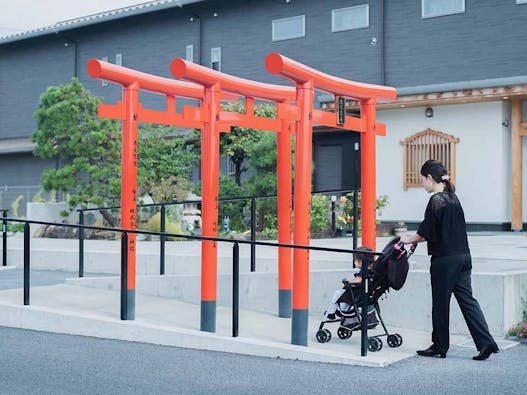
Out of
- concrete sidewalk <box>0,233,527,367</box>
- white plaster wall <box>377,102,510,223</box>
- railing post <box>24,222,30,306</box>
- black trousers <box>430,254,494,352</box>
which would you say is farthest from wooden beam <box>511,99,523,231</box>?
railing post <box>24,222,30,306</box>

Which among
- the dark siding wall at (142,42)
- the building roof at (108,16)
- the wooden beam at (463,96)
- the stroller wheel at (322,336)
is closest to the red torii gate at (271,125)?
the stroller wheel at (322,336)

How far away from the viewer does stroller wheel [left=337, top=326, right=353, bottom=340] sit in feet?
26.4

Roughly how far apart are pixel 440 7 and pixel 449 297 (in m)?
12.8

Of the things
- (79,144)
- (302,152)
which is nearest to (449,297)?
(302,152)

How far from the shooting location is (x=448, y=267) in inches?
286

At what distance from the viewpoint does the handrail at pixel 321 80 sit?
7.52 metres

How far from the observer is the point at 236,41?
75.5 feet

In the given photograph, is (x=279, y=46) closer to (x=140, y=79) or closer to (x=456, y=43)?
(x=456, y=43)

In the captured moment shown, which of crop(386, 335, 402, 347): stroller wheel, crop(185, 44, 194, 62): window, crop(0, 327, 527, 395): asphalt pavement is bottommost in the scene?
crop(0, 327, 527, 395): asphalt pavement

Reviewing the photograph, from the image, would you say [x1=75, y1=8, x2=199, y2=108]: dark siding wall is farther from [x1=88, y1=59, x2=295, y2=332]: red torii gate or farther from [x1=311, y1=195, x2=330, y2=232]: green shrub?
[x1=88, y1=59, x2=295, y2=332]: red torii gate

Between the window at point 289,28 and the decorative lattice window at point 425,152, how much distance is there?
492 cm

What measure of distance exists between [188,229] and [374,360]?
1129 cm

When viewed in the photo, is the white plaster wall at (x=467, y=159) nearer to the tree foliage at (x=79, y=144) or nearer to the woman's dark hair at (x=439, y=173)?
the tree foliage at (x=79, y=144)

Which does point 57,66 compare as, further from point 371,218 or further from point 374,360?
point 374,360
